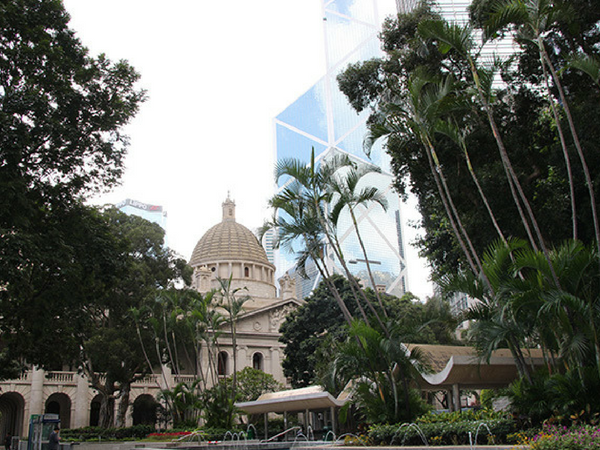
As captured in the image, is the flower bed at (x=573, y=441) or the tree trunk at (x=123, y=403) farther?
the tree trunk at (x=123, y=403)

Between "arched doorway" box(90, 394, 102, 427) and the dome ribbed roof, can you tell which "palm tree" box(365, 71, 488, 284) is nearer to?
"arched doorway" box(90, 394, 102, 427)

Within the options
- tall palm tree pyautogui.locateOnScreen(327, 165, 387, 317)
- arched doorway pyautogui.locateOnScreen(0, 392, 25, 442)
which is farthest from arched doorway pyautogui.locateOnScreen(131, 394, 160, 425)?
tall palm tree pyautogui.locateOnScreen(327, 165, 387, 317)

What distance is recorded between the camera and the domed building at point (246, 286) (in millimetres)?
54250

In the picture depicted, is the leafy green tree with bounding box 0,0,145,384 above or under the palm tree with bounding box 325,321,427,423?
above

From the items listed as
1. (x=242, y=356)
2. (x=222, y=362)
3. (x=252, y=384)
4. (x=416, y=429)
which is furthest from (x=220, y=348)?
(x=416, y=429)

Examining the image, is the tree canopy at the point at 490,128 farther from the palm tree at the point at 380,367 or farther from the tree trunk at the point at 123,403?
the tree trunk at the point at 123,403

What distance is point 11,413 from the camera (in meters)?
44.5

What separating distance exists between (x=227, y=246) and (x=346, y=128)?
74581 millimetres

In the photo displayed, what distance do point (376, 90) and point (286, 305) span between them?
3759 cm

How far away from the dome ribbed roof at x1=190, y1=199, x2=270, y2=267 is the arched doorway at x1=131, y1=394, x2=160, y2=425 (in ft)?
85.5

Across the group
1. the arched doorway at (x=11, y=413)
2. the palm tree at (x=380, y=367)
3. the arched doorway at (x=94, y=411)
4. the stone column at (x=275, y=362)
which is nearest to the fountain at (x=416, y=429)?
the palm tree at (x=380, y=367)

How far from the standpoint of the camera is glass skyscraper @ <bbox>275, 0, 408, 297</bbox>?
460 feet

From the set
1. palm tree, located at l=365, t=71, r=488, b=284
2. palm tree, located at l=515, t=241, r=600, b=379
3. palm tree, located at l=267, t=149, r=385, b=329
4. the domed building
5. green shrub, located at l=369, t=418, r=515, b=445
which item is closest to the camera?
palm tree, located at l=515, t=241, r=600, b=379

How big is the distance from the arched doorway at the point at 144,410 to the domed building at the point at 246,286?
6.96 m
